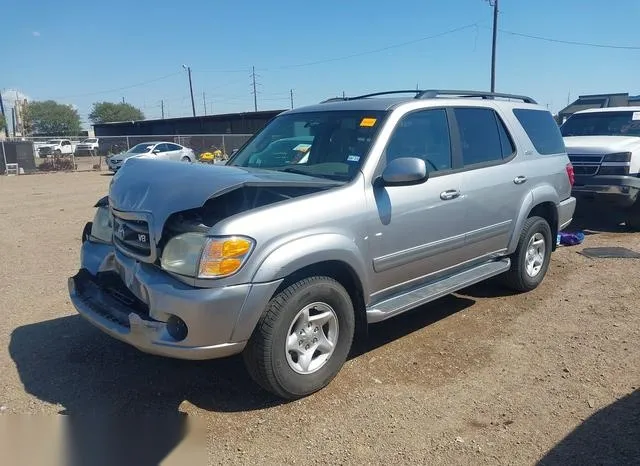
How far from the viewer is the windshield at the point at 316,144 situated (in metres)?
4.10

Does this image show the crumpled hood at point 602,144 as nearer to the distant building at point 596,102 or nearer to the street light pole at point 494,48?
the distant building at point 596,102

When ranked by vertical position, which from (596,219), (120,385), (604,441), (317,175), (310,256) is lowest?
(596,219)

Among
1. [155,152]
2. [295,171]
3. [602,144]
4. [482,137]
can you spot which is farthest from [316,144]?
[155,152]

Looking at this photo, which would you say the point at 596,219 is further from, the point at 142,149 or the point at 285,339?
the point at 142,149

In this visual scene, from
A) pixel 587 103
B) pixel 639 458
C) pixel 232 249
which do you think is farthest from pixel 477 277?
pixel 587 103

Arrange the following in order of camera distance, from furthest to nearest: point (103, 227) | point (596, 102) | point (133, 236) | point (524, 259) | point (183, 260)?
point (596, 102) → point (524, 259) → point (103, 227) → point (133, 236) → point (183, 260)

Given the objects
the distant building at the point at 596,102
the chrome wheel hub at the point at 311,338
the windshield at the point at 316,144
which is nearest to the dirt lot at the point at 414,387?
the chrome wheel hub at the point at 311,338

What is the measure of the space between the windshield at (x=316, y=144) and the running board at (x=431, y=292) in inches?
38.0

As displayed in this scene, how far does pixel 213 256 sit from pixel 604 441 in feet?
8.00

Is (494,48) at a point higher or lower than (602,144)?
higher

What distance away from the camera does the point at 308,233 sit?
3.42 metres

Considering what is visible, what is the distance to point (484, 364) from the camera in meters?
4.12

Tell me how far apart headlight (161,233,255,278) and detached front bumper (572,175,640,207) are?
7056mm

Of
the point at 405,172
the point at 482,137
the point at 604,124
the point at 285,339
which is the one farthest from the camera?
the point at 604,124
